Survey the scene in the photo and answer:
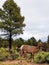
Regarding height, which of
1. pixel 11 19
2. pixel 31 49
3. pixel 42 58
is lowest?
pixel 42 58

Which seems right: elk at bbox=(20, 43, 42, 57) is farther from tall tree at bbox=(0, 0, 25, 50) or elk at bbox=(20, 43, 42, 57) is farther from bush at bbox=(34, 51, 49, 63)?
tall tree at bbox=(0, 0, 25, 50)

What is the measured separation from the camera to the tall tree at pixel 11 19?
3042 cm

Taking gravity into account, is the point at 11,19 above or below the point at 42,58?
above

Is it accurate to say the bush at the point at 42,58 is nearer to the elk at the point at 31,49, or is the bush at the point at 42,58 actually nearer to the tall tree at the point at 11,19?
the elk at the point at 31,49

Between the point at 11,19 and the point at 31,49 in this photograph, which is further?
the point at 11,19

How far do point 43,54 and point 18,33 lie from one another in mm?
14971

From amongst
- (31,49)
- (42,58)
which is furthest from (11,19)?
(42,58)

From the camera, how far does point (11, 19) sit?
30.7 m

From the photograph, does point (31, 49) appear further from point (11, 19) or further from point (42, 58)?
point (11, 19)

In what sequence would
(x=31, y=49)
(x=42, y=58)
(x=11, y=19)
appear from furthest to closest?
(x=11, y=19)
(x=31, y=49)
(x=42, y=58)

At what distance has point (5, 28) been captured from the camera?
30.6 m

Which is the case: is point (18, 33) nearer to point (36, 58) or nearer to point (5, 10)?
point (5, 10)

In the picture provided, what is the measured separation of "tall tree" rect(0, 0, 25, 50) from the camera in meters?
30.4

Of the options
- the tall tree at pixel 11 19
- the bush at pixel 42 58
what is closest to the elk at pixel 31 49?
the bush at pixel 42 58
